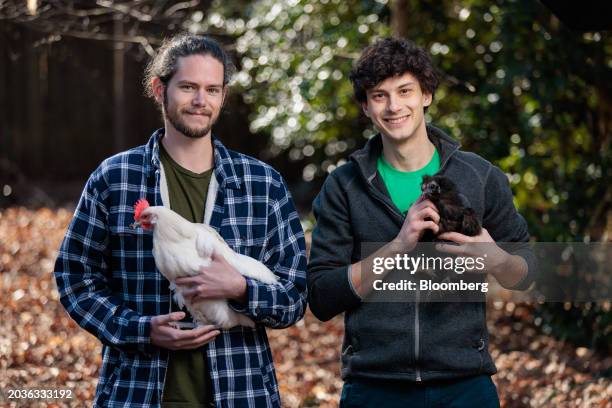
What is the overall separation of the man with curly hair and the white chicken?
0.35m

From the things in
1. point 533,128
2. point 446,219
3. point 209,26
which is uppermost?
point 209,26

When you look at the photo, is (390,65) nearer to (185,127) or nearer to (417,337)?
(185,127)

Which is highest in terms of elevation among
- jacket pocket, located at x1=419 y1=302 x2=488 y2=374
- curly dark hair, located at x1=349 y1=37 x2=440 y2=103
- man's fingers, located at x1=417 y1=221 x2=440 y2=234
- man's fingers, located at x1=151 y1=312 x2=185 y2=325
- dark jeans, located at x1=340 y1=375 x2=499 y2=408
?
curly dark hair, located at x1=349 y1=37 x2=440 y2=103

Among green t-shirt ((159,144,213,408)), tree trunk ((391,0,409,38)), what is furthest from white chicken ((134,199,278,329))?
tree trunk ((391,0,409,38))

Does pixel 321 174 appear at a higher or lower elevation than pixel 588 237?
higher

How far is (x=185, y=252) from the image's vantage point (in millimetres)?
3189

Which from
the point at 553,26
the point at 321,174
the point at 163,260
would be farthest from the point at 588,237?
the point at 163,260

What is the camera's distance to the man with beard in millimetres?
3197

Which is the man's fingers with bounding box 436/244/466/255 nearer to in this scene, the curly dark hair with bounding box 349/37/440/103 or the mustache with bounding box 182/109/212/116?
the curly dark hair with bounding box 349/37/440/103

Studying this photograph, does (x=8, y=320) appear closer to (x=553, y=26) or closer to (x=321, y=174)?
(x=321, y=174)

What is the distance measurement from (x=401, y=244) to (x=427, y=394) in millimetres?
579

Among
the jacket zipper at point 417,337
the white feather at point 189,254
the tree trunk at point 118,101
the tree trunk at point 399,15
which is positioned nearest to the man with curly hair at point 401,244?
the jacket zipper at point 417,337

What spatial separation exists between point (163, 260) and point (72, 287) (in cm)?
39

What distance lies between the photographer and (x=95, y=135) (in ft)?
58.7
